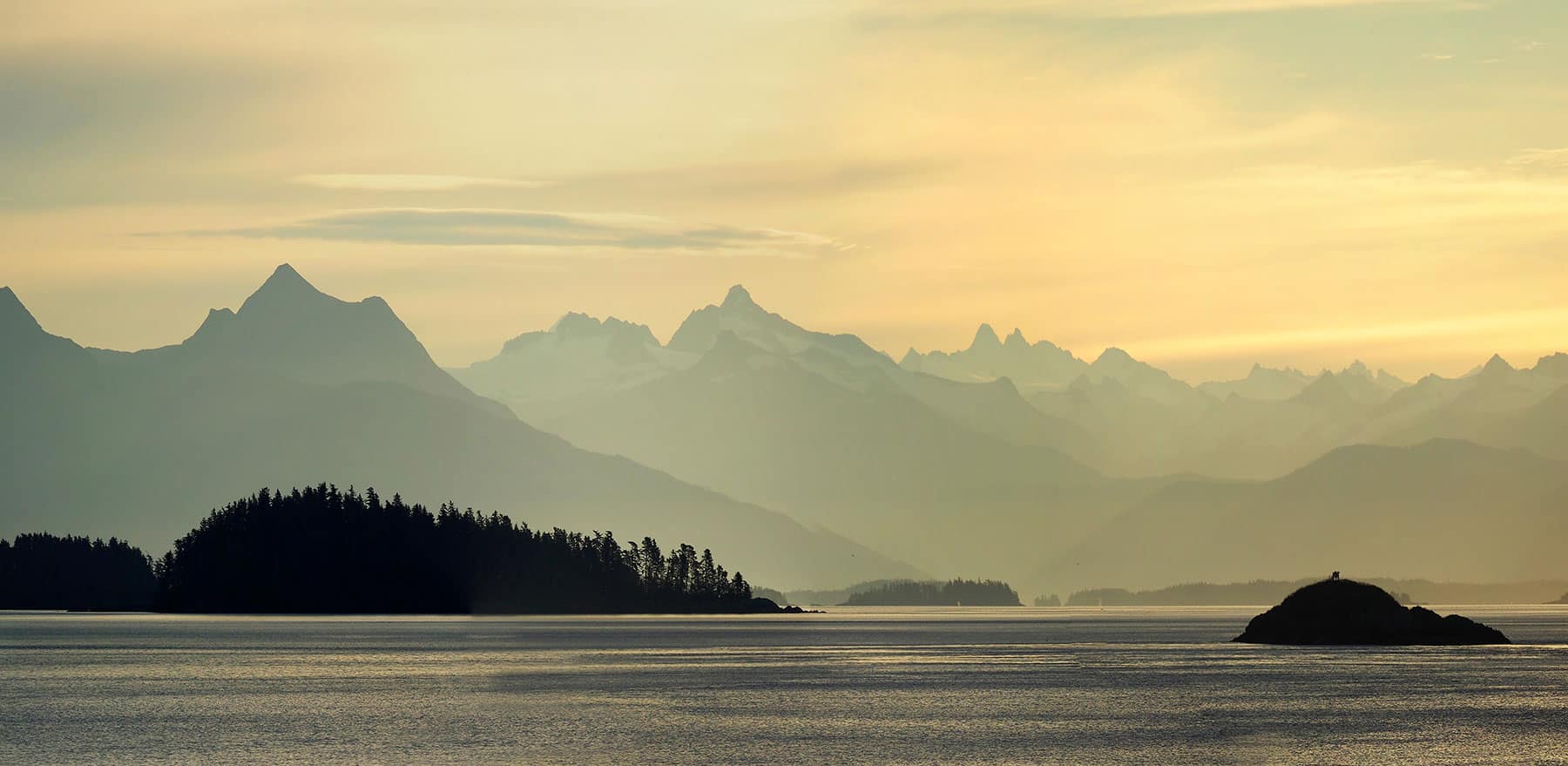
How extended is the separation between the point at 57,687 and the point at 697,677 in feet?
182

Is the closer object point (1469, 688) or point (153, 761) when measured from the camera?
point (153, 761)

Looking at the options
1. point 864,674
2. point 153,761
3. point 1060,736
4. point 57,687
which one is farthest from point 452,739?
point 864,674

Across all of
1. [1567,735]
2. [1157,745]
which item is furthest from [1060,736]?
[1567,735]

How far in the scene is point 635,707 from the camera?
13650 cm

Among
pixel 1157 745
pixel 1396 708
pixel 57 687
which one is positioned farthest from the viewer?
pixel 57 687

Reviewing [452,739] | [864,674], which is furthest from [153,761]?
[864,674]

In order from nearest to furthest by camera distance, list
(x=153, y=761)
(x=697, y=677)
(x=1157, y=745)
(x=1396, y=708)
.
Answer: (x=153, y=761) < (x=1157, y=745) < (x=1396, y=708) < (x=697, y=677)

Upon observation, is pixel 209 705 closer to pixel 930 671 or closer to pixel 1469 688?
pixel 930 671

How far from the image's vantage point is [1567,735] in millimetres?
114375

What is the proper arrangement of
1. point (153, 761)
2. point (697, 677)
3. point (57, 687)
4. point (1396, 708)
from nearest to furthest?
point (153, 761) < point (1396, 708) < point (57, 687) < point (697, 677)

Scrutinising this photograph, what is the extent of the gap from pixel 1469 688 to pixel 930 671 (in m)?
52.6

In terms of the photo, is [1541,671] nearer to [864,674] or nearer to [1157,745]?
[864,674]

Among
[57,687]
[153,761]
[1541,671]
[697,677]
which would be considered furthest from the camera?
[1541,671]

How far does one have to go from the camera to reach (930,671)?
187 metres
